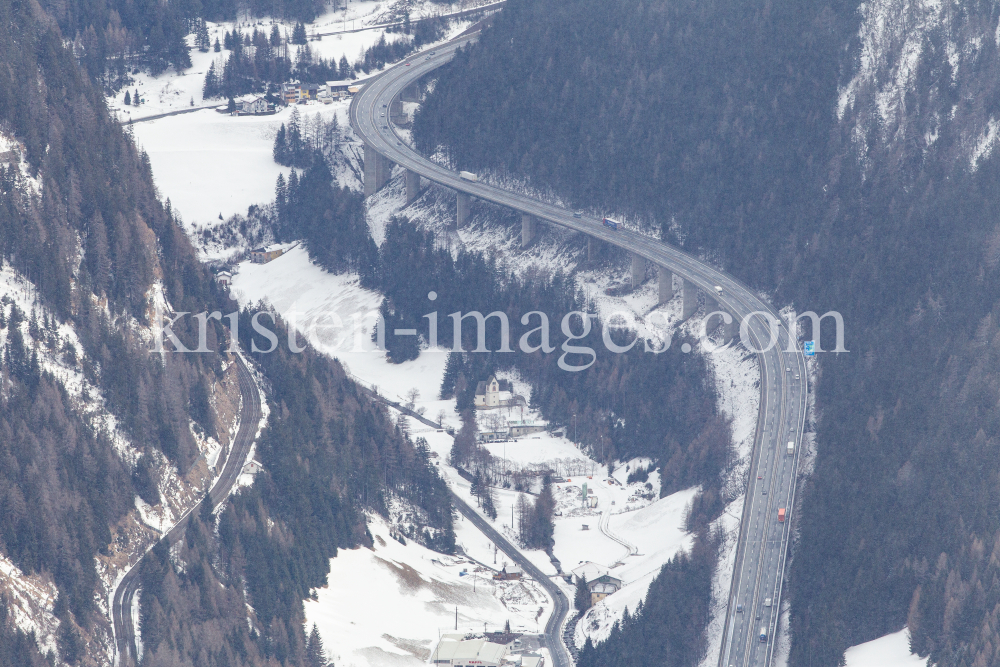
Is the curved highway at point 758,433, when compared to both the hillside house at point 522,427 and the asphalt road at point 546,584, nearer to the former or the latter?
the asphalt road at point 546,584

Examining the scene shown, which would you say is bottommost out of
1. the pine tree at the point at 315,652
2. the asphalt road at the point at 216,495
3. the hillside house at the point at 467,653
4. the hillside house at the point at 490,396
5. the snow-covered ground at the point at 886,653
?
the hillside house at the point at 467,653

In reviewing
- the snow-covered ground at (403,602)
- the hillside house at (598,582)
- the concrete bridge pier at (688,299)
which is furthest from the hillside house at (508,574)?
the concrete bridge pier at (688,299)

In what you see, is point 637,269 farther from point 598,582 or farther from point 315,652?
point 315,652

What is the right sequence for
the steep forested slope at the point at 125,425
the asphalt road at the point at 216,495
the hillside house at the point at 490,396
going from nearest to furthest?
1. the asphalt road at the point at 216,495
2. the steep forested slope at the point at 125,425
3. the hillside house at the point at 490,396

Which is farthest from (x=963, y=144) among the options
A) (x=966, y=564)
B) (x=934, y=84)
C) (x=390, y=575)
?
(x=390, y=575)

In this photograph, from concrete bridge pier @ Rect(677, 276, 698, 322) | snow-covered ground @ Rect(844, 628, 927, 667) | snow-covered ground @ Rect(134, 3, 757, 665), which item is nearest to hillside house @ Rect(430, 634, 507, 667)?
snow-covered ground @ Rect(134, 3, 757, 665)

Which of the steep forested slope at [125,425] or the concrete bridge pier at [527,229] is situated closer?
the steep forested slope at [125,425]

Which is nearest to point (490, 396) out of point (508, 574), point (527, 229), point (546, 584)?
point (527, 229)
